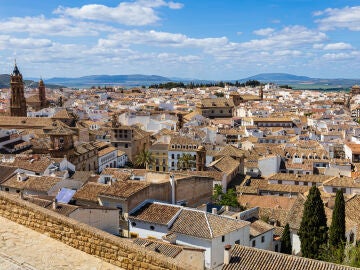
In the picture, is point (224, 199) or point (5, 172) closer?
point (5, 172)

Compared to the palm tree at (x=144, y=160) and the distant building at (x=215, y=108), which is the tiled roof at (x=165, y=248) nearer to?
the palm tree at (x=144, y=160)

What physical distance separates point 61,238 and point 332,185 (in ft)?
105

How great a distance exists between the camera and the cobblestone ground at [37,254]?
25.3ft

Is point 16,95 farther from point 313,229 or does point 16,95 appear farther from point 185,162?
point 313,229

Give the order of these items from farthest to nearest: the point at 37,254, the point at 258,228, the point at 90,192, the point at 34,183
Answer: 1. the point at 34,183
2. the point at 90,192
3. the point at 258,228
4. the point at 37,254

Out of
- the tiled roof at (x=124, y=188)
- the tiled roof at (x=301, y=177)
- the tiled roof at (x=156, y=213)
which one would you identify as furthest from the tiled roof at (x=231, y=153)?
the tiled roof at (x=156, y=213)

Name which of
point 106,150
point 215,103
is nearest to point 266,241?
point 106,150

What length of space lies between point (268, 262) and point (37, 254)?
33.4 feet

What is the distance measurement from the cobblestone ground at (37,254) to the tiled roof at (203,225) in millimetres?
11383

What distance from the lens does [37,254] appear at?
8.09 metres

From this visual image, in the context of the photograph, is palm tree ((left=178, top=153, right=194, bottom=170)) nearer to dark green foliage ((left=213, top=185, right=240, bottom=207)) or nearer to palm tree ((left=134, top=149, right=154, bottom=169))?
palm tree ((left=134, top=149, right=154, bottom=169))

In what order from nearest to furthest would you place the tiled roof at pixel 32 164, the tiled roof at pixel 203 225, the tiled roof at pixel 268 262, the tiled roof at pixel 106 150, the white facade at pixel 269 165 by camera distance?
1. the tiled roof at pixel 268 262
2. the tiled roof at pixel 203 225
3. the tiled roof at pixel 32 164
4. the white facade at pixel 269 165
5. the tiled roof at pixel 106 150

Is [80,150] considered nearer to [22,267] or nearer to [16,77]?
[16,77]

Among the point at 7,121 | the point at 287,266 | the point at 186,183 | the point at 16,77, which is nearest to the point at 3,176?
the point at 186,183
